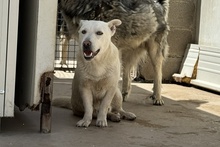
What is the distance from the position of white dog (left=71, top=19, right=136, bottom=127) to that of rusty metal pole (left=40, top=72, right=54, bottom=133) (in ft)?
1.44

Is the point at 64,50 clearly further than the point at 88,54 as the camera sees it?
Yes

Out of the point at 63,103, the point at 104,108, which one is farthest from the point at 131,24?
the point at 104,108

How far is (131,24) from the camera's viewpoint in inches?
221

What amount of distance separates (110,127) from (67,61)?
15.2 feet

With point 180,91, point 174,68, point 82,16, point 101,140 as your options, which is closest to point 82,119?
point 101,140

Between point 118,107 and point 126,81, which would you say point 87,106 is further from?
point 126,81

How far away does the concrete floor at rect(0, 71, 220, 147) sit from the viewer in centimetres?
373

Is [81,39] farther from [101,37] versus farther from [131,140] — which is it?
[131,140]

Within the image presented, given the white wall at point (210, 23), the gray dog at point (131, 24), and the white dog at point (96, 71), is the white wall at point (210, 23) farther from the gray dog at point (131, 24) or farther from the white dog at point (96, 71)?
the white dog at point (96, 71)

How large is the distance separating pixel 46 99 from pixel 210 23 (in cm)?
418

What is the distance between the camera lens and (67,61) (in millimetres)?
8844

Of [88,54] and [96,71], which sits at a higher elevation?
[88,54]

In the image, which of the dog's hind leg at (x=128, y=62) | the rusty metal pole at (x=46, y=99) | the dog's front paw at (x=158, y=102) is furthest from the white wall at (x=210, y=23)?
the rusty metal pole at (x=46, y=99)

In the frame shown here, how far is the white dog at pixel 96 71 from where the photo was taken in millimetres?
4211
